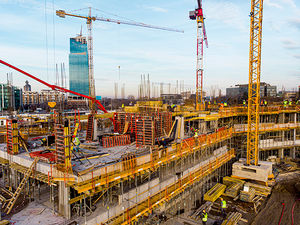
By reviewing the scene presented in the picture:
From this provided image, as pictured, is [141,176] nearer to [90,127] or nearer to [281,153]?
[90,127]

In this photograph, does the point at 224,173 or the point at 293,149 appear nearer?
the point at 224,173

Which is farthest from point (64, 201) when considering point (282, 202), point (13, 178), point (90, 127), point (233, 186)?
point (282, 202)

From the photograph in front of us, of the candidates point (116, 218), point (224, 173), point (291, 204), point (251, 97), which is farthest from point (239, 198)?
point (116, 218)

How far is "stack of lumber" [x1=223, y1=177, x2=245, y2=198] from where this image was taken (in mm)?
21953

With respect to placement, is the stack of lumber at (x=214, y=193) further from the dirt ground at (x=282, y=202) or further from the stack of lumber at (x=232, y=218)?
the dirt ground at (x=282, y=202)

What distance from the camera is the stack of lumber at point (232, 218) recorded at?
16.7 meters

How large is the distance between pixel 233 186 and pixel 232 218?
6486 millimetres

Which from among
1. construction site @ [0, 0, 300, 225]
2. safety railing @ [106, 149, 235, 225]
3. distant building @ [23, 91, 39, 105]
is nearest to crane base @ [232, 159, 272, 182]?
construction site @ [0, 0, 300, 225]

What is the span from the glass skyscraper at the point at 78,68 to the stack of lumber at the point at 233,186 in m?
170

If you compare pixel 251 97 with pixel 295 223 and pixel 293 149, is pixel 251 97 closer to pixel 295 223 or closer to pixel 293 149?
pixel 295 223

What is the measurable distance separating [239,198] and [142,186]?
12.9 m

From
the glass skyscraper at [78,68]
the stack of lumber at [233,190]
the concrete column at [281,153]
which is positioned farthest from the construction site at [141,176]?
the glass skyscraper at [78,68]

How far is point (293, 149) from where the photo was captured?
118ft

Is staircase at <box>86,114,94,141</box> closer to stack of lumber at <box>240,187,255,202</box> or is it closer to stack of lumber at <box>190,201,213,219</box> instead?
stack of lumber at <box>190,201,213,219</box>
